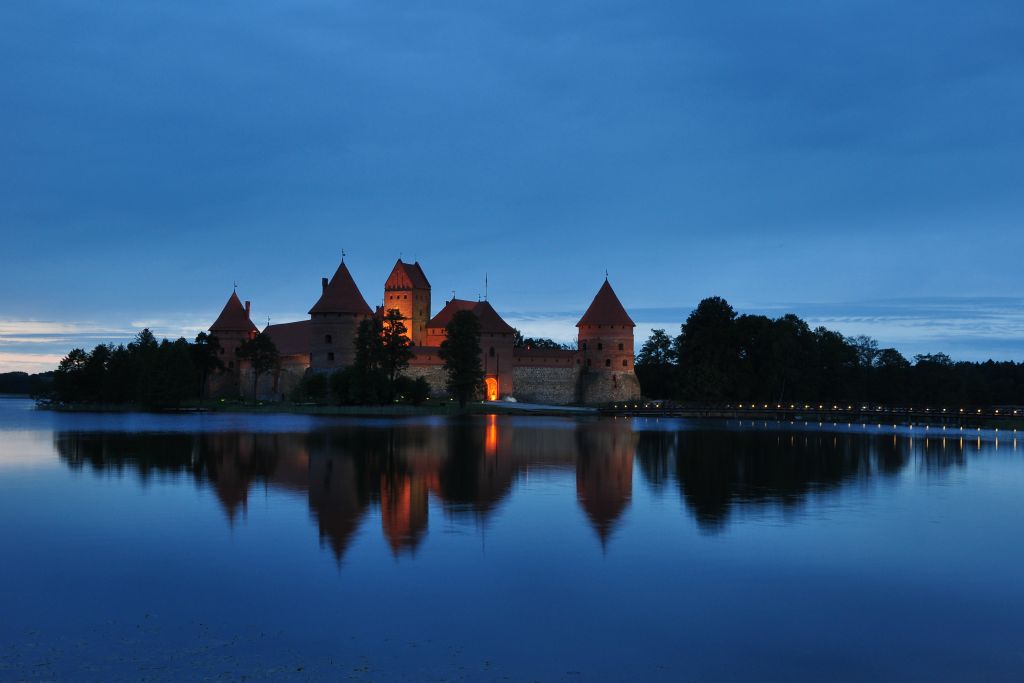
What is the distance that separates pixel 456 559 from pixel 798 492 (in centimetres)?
855

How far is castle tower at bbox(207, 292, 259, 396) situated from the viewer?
73.9 m

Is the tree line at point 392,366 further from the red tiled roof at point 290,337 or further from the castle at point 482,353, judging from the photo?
the red tiled roof at point 290,337

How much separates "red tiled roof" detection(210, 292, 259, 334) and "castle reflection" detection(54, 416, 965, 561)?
42894mm

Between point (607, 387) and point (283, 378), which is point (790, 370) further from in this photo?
point (283, 378)

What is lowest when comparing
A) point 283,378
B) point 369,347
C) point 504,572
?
point 504,572

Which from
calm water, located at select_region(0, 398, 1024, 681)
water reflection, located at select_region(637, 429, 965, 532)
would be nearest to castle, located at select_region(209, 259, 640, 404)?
water reflection, located at select_region(637, 429, 965, 532)

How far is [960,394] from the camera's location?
68.2 metres

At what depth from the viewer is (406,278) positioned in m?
79.4

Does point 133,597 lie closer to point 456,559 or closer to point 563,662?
point 456,559

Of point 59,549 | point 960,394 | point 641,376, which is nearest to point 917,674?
point 59,549

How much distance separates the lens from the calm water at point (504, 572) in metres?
7.43

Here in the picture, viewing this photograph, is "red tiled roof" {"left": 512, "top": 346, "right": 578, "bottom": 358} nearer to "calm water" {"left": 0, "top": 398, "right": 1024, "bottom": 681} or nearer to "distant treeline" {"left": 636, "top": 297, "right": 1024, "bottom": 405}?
"distant treeline" {"left": 636, "top": 297, "right": 1024, "bottom": 405}

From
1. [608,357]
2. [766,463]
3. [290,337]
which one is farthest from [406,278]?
[766,463]

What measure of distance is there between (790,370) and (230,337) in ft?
135
